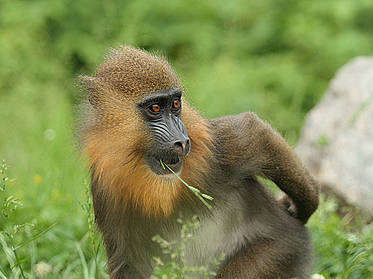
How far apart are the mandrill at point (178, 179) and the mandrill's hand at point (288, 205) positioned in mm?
11

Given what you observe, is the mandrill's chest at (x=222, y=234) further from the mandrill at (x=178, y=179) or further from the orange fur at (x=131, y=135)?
the orange fur at (x=131, y=135)

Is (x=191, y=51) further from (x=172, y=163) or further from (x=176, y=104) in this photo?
(x=172, y=163)

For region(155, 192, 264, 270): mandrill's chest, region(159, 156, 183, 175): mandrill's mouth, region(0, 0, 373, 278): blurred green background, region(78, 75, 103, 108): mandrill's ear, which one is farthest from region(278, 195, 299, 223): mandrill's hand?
region(0, 0, 373, 278): blurred green background

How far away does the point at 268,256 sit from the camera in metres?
4.50

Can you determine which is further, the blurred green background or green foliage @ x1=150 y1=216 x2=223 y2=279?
the blurred green background

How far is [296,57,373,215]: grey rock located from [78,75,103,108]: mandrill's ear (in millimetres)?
2630

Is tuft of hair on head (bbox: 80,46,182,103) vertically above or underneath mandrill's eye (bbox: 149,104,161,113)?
above

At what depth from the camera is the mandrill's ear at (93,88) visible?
159 inches

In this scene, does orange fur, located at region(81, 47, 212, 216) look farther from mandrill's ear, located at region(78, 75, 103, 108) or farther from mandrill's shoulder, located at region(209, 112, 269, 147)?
mandrill's shoulder, located at region(209, 112, 269, 147)

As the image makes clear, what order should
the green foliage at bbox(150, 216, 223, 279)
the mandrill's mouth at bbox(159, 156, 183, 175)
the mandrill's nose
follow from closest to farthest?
the green foliage at bbox(150, 216, 223, 279) < the mandrill's nose < the mandrill's mouth at bbox(159, 156, 183, 175)

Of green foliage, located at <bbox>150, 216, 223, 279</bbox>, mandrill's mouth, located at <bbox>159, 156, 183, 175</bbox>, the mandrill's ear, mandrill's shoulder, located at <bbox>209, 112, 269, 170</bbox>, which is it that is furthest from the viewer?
mandrill's shoulder, located at <bbox>209, 112, 269, 170</bbox>

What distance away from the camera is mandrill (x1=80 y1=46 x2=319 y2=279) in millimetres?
3895

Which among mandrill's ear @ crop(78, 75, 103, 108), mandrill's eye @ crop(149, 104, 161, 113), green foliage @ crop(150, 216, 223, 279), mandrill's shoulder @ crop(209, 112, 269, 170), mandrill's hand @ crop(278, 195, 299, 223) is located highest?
mandrill's eye @ crop(149, 104, 161, 113)

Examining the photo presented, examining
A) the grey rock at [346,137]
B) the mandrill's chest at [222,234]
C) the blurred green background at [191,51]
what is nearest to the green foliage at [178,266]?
the mandrill's chest at [222,234]
